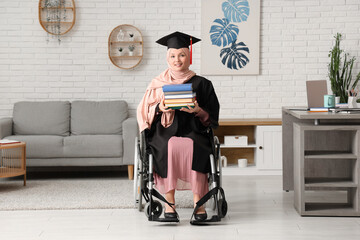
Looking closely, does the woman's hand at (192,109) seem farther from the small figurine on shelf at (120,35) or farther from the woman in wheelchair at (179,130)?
the small figurine on shelf at (120,35)

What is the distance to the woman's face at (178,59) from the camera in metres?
3.91

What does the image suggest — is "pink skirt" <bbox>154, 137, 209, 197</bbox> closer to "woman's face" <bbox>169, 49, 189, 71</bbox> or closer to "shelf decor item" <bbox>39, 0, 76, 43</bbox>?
"woman's face" <bbox>169, 49, 189, 71</bbox>

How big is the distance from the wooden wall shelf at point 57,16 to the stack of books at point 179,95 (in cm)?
276

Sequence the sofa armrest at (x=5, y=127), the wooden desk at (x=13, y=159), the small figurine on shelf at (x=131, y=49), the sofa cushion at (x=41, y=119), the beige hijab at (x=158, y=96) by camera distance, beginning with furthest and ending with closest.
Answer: the small figurine on shelf at (x=131, y=49), the sofa cushion at (x=41, y=119), the sofa armrest at (x=5, y=127), the wooden desk at (x=13, y=159), the beige hijab at (x=158, y=96)

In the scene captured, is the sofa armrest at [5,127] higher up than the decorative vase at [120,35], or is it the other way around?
the decorative vase at [120,35]

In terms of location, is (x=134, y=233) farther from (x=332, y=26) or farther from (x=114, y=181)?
(x=332, y=26)

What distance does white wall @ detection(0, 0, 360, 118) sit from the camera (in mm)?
6020

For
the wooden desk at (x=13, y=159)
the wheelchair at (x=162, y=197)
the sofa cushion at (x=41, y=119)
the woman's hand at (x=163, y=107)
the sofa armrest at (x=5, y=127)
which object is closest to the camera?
the wheelchair at (x=162, y=197)

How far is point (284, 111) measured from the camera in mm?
4723

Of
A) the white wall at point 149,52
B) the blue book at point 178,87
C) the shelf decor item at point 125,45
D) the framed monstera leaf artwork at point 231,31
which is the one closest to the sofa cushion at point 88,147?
the white wall at point 149,52

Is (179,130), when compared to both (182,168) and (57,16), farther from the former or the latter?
(57,16)

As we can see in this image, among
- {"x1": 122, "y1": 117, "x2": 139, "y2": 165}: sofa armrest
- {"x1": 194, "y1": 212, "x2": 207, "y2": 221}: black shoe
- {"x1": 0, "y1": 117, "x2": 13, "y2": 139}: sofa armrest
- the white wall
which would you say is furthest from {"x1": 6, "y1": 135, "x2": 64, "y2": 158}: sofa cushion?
{"x1": 194, "y1": 212, "x2": 207, "y2": 221}: black shoe

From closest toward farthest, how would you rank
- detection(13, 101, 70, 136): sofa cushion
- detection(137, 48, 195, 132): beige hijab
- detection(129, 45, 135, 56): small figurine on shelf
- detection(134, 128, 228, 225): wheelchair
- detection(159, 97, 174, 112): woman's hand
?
1. detection(134, 128, 228, 225): wheelchair
2. detection(159, 97, 174, 112): woman's hand
3. detection(137, 48, 195, 132): beige hijab
4. detection(13, 101, 70, 136): sofa cushion
5. detection(129, 45, 135, 56): small figurine on shelf

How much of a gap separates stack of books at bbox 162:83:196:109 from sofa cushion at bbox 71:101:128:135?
2.21 meters
